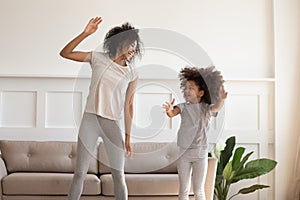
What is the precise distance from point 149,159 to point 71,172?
66 centimetres

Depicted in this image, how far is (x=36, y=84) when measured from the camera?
4.27 metres

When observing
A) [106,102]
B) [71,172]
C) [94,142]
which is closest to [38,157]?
[71,172]

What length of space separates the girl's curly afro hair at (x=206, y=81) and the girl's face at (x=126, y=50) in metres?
0.58

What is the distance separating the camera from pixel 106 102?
8.93 feet

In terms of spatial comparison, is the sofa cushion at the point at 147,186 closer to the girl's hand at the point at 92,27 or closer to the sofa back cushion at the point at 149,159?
the sofa back cushion at the point at 149,159

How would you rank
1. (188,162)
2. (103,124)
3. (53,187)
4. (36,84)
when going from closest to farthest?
(103,124) < (188,162) < (53,187) < (36,84)

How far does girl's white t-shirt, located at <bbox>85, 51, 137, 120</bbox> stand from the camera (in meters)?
2.71

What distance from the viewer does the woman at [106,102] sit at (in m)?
2.71

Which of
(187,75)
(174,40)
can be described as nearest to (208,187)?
(187,75)

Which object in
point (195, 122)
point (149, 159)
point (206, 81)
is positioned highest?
point (206, 81)

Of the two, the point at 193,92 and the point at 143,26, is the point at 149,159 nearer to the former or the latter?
the point at 193,92

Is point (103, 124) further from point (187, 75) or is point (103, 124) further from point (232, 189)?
point (232, 189)

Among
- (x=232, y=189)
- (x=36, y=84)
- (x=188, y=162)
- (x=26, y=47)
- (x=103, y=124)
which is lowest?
(x=232, y=189)

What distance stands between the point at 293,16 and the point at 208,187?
2022 millimetres
